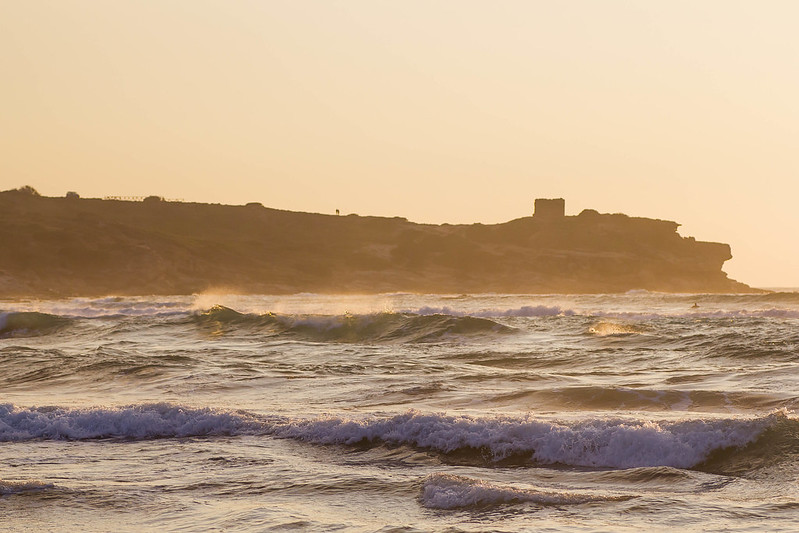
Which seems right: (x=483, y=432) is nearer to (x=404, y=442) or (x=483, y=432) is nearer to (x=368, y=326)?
(x=404, y=442)

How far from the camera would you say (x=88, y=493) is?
8930 millimetres

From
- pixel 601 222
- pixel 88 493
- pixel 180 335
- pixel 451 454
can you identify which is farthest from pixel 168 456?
pixel 601 222

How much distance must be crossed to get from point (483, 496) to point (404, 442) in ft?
10.4

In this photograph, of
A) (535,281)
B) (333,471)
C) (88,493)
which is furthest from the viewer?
(535,281)

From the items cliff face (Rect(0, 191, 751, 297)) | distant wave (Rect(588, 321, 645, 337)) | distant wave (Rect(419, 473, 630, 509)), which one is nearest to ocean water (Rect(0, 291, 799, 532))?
distant wave (Rect(419, 473, 630, 509))

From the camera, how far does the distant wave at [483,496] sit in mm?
8258

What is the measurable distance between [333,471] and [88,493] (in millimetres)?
2501

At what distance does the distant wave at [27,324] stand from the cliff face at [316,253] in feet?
179

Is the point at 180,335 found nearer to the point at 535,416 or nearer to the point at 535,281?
the point at 535,416

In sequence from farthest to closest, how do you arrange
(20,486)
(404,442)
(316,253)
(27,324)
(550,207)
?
1. (550,207)
2. (316,253)
3. (27,324)
4. (404,442)
5. (20,486)

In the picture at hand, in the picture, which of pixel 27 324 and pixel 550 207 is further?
pixel 550 207

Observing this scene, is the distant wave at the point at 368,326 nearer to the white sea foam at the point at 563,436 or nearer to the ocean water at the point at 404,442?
the ocean water at the point at 404,442

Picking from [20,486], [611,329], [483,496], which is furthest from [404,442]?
[611,329]

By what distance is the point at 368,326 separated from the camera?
36.7 m
